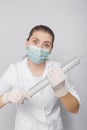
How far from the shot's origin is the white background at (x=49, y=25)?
62.9 inches

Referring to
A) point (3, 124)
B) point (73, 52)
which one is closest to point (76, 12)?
point (73, 52)

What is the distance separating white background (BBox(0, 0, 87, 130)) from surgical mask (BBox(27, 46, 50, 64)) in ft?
1.28

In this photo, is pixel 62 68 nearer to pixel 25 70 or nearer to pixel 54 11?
pixel 25 70

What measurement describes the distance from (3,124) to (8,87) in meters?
0.51

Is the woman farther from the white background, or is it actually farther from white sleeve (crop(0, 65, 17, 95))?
the white background

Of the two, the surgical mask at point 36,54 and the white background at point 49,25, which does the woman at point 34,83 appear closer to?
the surgical mask at point 36,54

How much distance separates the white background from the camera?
160 cm

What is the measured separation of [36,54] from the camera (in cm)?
123

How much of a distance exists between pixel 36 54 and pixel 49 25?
48 centimetres

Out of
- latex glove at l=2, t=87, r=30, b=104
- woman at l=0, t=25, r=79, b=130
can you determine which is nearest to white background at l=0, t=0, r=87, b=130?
woman at l=0, t=25, r=79, b=130

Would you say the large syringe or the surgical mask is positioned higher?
the surgical mask

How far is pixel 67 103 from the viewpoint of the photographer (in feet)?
3.84

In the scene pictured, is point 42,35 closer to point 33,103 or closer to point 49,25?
point 33,103

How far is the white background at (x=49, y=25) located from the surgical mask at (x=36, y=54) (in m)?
0.39
